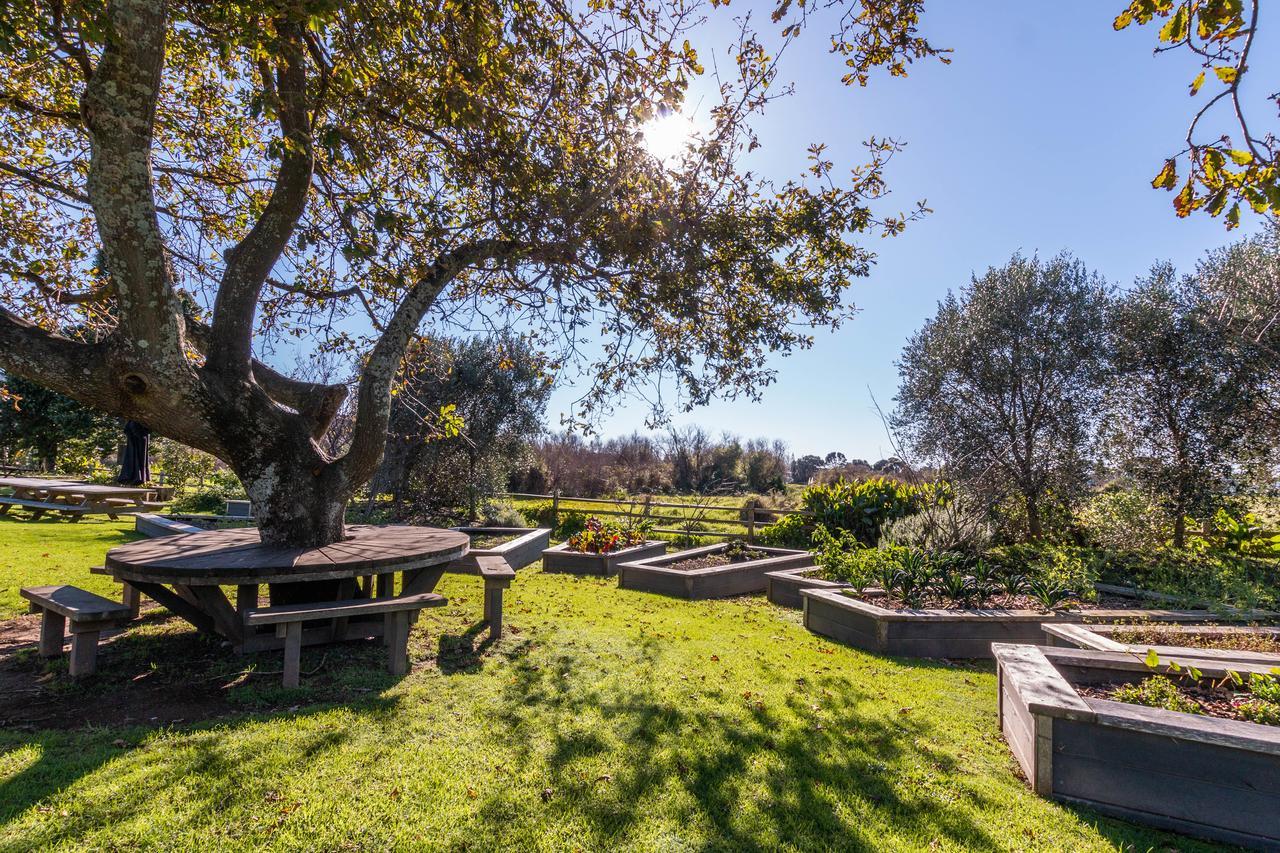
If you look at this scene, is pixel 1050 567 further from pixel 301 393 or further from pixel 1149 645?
pixel 301 393

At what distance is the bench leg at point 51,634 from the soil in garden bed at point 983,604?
6.80 meters

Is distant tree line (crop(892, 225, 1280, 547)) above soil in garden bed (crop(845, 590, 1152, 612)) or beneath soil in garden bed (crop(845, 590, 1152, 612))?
above

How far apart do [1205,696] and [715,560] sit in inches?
247

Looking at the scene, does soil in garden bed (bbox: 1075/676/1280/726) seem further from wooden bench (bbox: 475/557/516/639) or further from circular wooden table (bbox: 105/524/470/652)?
circular wooden table (bbox: 105/524/470/652)

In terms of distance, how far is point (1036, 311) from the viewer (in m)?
10.9

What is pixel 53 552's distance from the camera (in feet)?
26.2

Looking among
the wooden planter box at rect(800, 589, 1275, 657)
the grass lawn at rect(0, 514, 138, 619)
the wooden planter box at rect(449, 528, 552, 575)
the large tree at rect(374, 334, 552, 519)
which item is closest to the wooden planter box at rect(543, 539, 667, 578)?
the wooden planter box at rect(449, 528, 552, 575)

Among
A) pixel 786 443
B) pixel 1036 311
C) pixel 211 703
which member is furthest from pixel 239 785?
pixel 786 443

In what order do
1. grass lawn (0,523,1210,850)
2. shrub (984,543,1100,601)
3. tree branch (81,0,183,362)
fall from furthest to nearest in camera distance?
shrub (984,543,1100,601), tree branch (81,0,183,362), grass lawn (0,523,1210,850)

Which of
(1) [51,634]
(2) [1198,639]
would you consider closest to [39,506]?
(1) [51,634]

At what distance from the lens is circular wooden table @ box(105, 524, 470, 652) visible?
3.61m

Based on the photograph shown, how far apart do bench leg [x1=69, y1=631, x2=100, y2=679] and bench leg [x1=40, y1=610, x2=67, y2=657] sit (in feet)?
1.93

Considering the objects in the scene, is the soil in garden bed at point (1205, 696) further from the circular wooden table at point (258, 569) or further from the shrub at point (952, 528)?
the circular wooden table at point (258, 569)

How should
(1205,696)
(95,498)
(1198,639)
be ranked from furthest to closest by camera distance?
1. (95,498)
2. (1198,639)
3. (1205,696)
